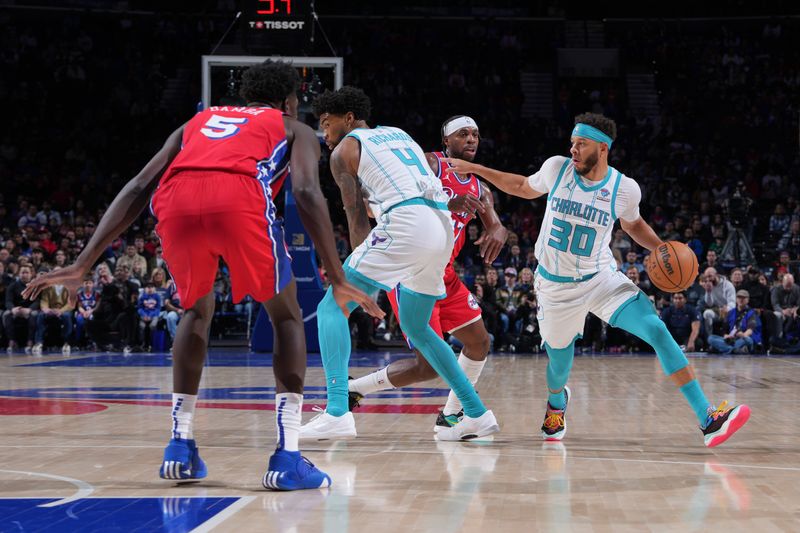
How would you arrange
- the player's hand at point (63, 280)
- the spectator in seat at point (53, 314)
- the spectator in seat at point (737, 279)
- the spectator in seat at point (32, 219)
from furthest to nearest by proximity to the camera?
1. the spectator in seat at point (32, 219)
2. the spectator in seat at point (737, 279)
3. the spectator in seat at point (53, 314)
4. the player's hand at point (63, 280)

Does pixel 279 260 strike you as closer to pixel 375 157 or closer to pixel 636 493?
pixel 375 157

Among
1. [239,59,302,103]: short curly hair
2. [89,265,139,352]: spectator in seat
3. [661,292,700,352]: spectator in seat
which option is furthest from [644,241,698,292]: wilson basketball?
[89,265,139,352]: spectator in seat

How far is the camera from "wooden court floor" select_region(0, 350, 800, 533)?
11.4 feet

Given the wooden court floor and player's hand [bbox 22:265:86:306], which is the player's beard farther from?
player's hand [bbox 22:265:86:306]

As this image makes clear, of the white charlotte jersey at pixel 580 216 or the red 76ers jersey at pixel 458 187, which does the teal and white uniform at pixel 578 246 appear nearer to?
the white charlotte jersey at pixel 580 216

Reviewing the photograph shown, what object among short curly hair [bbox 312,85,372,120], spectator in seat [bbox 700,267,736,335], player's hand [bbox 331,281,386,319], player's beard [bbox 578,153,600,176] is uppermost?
short curly hair [bbox 312,85,372,120]

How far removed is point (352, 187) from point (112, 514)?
7.84ft

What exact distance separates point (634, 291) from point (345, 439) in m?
1.87

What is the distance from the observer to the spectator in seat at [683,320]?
15.0m

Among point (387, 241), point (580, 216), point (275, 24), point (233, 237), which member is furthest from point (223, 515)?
point (275, 24)

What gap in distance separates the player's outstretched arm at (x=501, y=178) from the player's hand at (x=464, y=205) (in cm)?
15

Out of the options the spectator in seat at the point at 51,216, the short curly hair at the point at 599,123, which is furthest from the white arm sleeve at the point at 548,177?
the spectator in seat at the point at 51,216

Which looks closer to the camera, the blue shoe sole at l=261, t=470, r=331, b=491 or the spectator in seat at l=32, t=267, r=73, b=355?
the blue shoe sole at l=261, t=470, r=331, b=491

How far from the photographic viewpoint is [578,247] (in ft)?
18.6
